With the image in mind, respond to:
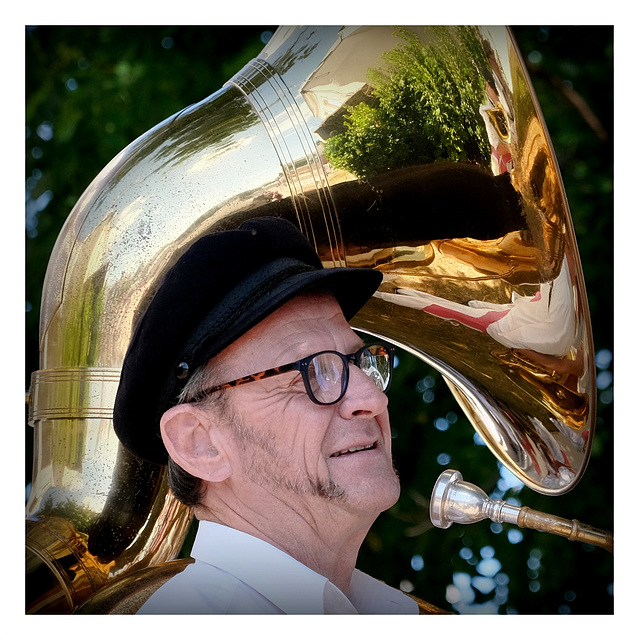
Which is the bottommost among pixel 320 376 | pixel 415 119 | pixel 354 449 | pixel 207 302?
pixel 354 449

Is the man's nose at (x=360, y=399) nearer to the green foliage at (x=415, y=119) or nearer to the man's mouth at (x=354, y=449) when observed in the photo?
the man's mouth at (x=354, y=449)

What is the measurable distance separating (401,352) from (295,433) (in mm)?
1343

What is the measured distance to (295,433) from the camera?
4.93 feet

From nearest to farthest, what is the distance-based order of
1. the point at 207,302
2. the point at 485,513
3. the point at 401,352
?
the point at 207,302
the point at 485,513
the point at 401,352

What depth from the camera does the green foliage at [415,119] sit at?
1603 millimetres

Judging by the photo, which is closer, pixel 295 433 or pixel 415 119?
pixel 295 433

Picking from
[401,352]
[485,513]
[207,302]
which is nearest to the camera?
[207,302]

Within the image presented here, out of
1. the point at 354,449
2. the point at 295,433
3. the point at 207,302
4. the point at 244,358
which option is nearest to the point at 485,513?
the point at 354,449

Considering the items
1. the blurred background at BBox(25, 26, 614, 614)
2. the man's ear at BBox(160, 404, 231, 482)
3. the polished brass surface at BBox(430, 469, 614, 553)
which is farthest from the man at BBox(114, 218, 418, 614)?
the blurred background at BBox(25, 26, 614, 614)

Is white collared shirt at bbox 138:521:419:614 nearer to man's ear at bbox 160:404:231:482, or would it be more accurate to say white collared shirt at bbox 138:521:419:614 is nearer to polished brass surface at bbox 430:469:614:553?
man's ear at bbox 160:404:231:482

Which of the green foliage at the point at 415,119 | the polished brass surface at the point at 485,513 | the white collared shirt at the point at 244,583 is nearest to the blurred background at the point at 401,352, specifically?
the green foliage at the point at 415,119

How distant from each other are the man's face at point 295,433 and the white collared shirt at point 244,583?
0.30 feet

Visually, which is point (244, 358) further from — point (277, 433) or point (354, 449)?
point (354, 449)
